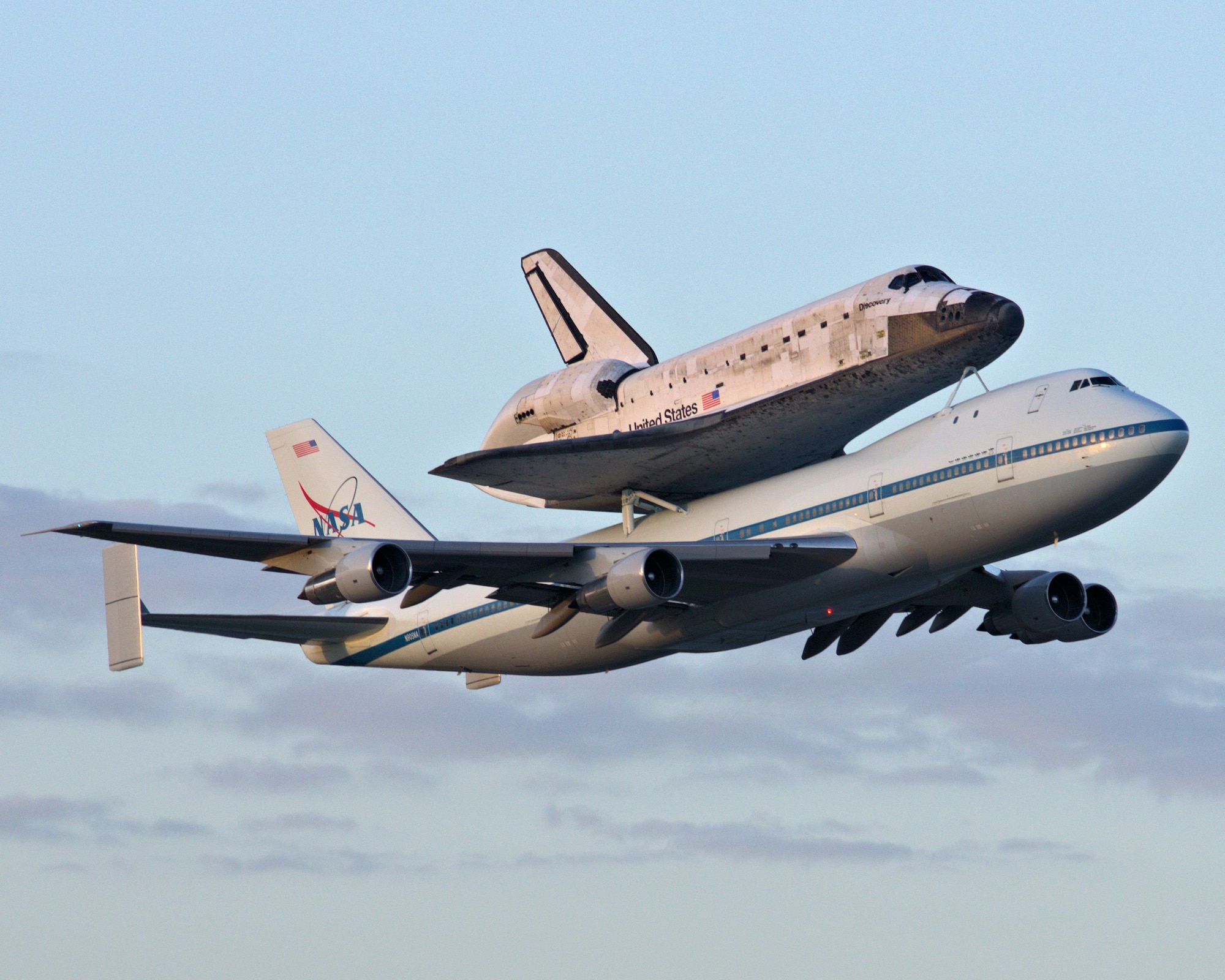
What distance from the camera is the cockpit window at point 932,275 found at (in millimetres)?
42281

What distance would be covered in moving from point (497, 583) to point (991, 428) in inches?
535

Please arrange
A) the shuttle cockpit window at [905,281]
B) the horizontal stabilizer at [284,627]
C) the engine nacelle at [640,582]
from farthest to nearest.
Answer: the horizontal stabilizer at [284,627] → the shuttle cockpit window at [905,281] → the engine nacelle at [640,582]

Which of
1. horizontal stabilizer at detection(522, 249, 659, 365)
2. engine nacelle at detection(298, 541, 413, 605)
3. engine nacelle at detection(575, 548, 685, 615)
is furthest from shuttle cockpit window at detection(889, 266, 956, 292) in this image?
engine nacelle at detection(298, 541, 413, 605)

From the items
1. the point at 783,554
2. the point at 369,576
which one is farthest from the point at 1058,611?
the point at 369,576

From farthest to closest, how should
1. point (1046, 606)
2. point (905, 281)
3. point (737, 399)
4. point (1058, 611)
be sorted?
point (1058, 611), point (1046, 606), point (737, 399), point (905, 281)

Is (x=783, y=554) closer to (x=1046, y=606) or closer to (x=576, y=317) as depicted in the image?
(x=1046, y=606)

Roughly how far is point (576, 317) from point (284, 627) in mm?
13439

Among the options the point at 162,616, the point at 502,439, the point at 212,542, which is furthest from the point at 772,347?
the point at 162,616

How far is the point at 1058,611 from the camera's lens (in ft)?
168

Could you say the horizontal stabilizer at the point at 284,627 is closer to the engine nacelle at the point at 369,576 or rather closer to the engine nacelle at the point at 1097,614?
the engine nacelle at the point at 369,576

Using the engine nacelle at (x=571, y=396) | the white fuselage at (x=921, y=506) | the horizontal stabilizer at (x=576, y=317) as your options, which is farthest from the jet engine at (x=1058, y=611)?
the engine nacelle at (x=571, y=396)

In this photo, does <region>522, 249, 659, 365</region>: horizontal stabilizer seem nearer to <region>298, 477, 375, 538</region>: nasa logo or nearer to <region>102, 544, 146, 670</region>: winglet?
<region>298, 477, 375, 538</region>: nasa logo

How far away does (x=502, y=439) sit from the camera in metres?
48.6

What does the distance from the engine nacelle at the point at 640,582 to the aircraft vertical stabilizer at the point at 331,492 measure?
48.6 ft
